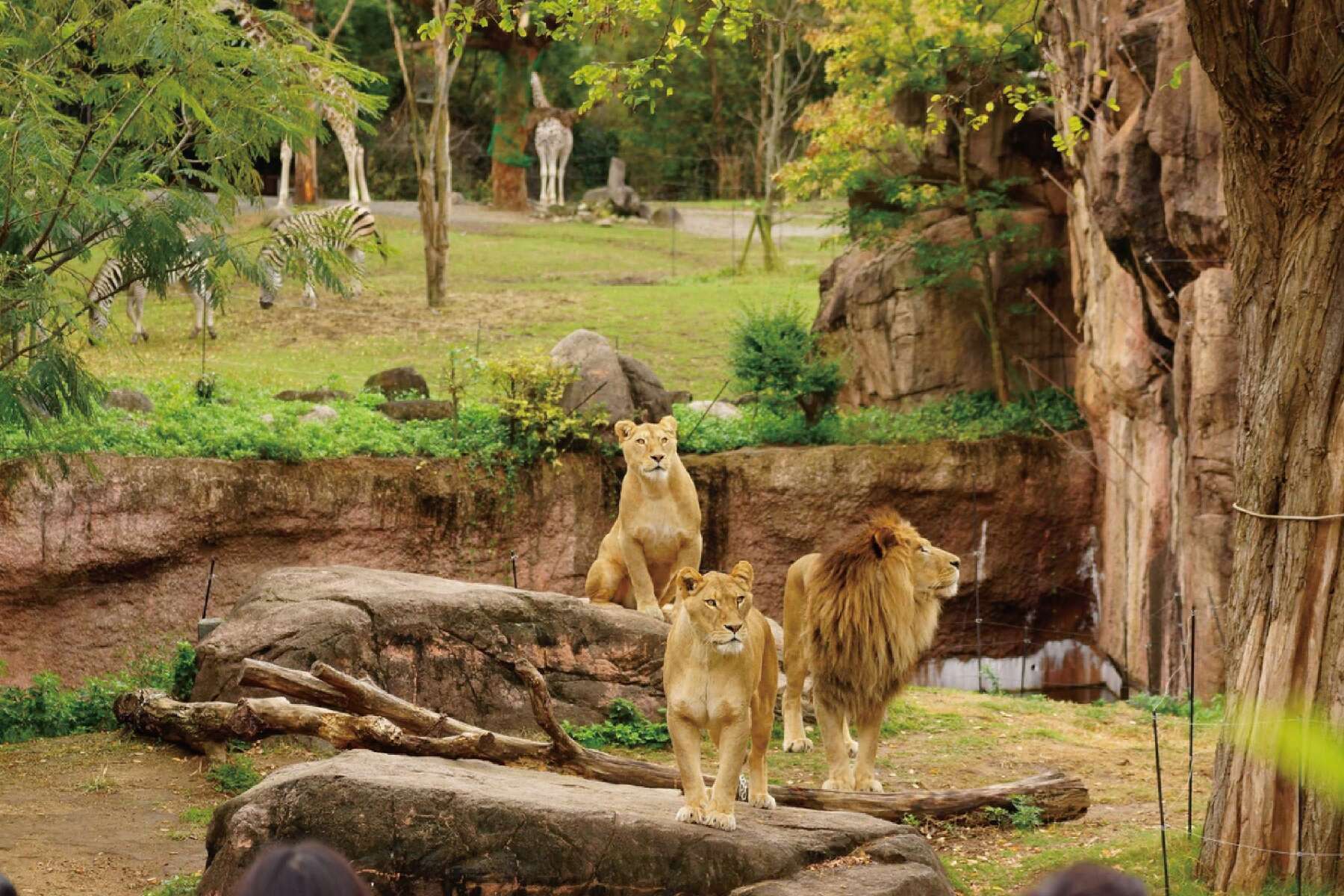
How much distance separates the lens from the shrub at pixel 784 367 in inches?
728

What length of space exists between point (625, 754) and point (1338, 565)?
17.6ft

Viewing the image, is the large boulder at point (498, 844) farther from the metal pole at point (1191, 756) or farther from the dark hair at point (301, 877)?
the dark hair at point (301, 877)

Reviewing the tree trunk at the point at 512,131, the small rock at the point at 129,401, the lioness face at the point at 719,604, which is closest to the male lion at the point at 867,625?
the lioness face at the point at 719,604

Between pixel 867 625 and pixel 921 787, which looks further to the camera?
pixel 921 787

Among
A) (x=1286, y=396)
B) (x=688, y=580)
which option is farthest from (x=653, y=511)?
(x=1286, y=396)

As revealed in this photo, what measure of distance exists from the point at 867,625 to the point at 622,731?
2.68 metres

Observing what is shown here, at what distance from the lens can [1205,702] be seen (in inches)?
556

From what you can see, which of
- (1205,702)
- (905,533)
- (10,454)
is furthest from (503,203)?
(905,533)

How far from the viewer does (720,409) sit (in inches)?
789

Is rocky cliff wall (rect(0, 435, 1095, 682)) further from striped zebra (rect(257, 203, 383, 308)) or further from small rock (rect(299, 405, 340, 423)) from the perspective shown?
striped zebra (rect(257, 203, 383, 308))

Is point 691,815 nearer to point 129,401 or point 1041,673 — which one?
point 129,401

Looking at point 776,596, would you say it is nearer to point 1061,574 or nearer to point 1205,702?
point 1061,574

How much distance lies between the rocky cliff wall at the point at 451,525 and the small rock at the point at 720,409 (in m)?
→ 1.44

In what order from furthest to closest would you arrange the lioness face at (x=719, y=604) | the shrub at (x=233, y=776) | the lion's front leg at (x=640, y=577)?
1. the lion's front leg at (x=640, y=577)
2. the shrub at (x=233, y=776)
3. the lioness face at (x=719, y=604)
